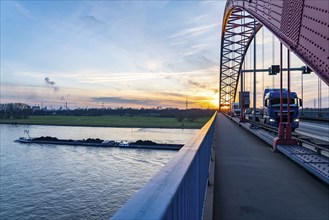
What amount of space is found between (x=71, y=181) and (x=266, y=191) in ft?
114

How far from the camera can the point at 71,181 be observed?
36.0 metres

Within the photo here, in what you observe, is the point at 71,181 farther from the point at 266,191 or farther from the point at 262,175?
the point at 266,191

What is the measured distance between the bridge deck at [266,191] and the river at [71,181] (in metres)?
10.6

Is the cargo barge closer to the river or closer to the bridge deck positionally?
the river

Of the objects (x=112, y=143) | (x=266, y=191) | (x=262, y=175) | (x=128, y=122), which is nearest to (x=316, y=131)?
(x=262, y=175)

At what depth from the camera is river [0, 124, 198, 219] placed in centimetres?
2598

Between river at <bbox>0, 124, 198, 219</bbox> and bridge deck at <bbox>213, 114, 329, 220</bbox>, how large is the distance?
34.8 feet

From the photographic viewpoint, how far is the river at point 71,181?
85.3 ft

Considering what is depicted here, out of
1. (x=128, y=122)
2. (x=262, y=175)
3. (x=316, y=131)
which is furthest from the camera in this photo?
(x=128, y=122)

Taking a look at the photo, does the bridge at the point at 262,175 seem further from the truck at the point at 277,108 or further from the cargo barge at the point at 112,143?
the cargo barge at the point at 112,143

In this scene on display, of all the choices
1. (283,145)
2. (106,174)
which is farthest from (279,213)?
(106,174)

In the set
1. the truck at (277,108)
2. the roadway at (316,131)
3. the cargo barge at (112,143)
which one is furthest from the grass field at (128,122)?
the truck at (277,108)

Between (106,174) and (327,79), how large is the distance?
38499 mm

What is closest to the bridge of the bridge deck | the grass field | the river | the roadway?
the bridge deck
